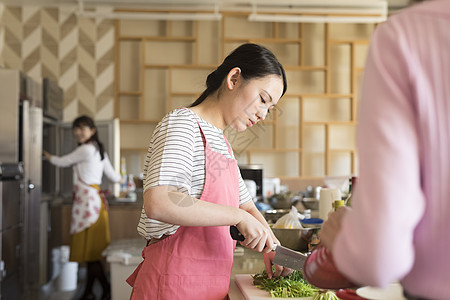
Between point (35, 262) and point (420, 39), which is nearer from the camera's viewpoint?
point (420, 39)

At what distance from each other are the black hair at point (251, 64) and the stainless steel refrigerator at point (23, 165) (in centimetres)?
253

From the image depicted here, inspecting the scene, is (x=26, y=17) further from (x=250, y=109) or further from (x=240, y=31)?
(x=250, y=109)

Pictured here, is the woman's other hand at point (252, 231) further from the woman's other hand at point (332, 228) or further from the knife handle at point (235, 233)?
the woman's other hand at point (332, 228)

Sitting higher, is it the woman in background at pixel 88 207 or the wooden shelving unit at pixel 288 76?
the wooden shelving unit at pixel 288 76

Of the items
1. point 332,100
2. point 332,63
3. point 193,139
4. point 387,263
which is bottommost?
point 387,263

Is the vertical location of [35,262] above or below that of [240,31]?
below

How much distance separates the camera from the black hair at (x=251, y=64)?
130cm

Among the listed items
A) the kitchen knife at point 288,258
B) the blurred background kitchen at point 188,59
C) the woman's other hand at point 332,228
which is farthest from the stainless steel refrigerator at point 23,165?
the woman's other hand at point 332,228

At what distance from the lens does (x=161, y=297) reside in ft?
4.16

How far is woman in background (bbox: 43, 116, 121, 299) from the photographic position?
4.29 meters

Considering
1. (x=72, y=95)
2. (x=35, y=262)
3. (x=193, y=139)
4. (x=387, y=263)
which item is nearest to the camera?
(x=387, y=263)

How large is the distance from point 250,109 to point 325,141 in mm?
4995

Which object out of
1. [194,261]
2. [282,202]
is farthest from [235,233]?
[282,202]

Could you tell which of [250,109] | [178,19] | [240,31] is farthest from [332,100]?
[250,109]
